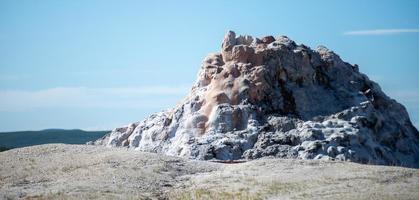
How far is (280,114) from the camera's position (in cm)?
5303

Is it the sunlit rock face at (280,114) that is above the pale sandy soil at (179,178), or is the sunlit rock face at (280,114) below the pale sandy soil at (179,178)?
above

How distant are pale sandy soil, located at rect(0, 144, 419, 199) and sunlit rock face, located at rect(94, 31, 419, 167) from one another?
5.53 metres

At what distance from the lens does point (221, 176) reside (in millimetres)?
39875

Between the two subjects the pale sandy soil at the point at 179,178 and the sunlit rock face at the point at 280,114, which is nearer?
the pale sandy soil at the point at 179,178

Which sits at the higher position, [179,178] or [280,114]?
[280,114]

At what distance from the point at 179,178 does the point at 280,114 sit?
15.2m

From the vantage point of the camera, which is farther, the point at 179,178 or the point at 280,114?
the point at 280,114

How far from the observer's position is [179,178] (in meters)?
40.7

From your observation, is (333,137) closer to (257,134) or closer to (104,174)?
(257,134)

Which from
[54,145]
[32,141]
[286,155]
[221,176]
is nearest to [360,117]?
[286,155]

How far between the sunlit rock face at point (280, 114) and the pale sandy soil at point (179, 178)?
5.53m

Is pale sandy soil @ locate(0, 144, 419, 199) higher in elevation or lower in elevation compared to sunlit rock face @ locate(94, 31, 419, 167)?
lower

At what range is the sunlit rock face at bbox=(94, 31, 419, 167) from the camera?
4934 centimetres

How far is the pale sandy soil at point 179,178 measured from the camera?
34094mm
